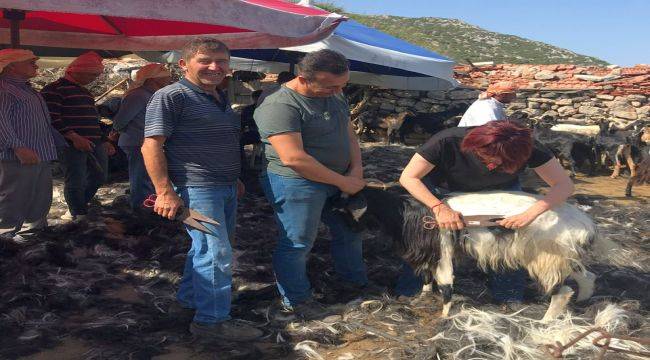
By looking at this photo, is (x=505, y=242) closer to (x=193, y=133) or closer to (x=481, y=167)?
(x=481, y=167)

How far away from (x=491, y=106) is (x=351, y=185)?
3.80m

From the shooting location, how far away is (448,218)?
3.58 meters

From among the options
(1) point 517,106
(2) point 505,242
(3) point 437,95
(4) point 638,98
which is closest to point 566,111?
(1) point 517,106

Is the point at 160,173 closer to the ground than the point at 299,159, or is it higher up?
closer to the ground

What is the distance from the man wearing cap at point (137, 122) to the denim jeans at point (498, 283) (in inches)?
123

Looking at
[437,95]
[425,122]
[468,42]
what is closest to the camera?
[425,122]

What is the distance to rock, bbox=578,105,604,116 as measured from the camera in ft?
48.6

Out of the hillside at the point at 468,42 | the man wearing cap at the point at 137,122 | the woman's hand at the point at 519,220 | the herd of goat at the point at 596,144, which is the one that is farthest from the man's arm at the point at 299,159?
the hillside at the point at 468,42

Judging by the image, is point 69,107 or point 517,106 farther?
point 517,106

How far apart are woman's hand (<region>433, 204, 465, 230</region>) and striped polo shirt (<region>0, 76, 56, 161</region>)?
3449 millimetres

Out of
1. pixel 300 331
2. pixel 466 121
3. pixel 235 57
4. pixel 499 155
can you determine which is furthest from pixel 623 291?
pixel 235 57

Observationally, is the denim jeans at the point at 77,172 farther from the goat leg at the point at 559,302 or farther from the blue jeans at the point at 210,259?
the goat leg at the point at 559,302

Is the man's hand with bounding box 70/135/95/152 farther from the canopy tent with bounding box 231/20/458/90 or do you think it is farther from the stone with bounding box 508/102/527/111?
the stone with bounding box 508/102/527/111

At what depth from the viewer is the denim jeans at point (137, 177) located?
5.97 meters
